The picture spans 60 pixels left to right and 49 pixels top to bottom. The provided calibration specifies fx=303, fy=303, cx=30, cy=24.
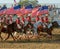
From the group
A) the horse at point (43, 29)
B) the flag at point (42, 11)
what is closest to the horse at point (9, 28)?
the horse at point (43, 29)

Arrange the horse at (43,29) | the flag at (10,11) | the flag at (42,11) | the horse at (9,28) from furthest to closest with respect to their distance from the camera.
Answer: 1. the flag at (42,11)
2. the flag at (10,11)
3. the horse at (43,29)
4. the horse at (9,28)

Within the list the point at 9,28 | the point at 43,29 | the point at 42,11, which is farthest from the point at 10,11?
the point at 9,28

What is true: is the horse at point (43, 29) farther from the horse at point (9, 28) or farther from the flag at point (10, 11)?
the flag at point (10, 11)

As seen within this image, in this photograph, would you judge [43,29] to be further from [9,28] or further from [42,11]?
[42,11]

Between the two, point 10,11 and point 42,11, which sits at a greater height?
point 10,11

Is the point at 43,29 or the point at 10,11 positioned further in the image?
the point at 10,11

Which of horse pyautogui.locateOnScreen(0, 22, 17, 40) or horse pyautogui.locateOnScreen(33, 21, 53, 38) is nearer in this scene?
horse pyautogui.locateOnScreen(0, 22, 17, 40)

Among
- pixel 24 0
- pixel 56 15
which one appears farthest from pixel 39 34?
pixel 24 0

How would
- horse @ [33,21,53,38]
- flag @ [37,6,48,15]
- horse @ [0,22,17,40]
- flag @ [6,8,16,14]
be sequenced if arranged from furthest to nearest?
flag @ [37,6,48,15] < flag @ [6,8,16,14] < horse @ [33,21,53,38] < horse @ [0,22,17,40]

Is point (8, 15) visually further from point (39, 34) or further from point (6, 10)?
point (39, 34)

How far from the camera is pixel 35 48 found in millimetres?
15562

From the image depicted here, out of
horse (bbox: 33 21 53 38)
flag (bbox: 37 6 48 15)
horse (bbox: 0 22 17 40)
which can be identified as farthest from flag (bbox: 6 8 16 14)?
horse (bbox: 0 22 17 40)

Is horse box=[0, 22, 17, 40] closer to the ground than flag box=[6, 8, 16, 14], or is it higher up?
higher up

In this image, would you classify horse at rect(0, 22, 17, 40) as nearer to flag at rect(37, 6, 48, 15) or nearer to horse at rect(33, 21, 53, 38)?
horse at rect(33, 21, 53, 38)
